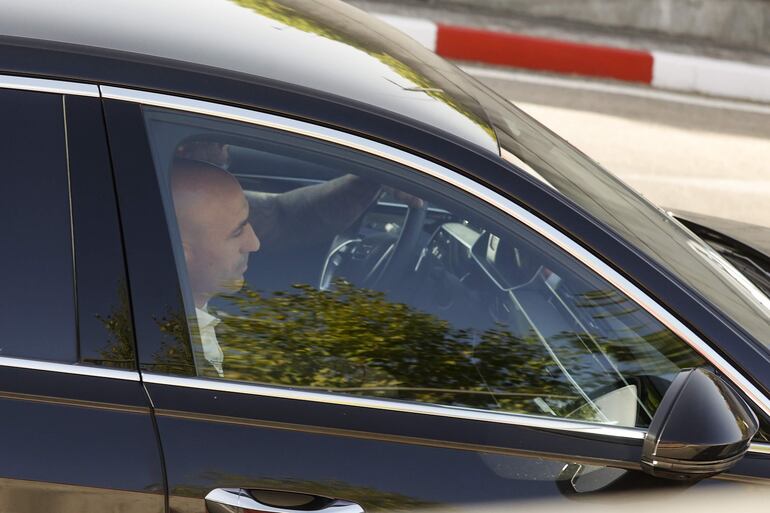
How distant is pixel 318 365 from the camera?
6.15ft

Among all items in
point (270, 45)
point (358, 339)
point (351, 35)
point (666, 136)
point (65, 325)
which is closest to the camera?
point (65, 325)

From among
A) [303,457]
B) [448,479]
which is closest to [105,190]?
[303,457]

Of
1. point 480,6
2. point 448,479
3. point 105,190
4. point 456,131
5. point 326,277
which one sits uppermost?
point 480,6

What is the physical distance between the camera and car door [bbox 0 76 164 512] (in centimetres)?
172

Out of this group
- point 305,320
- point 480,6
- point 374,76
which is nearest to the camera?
point 305,320

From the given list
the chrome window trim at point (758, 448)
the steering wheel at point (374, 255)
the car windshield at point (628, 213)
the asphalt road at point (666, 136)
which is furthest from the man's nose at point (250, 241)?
the asphalt road at point (666, 136)

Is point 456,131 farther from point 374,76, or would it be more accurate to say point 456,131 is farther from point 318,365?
point 318,365

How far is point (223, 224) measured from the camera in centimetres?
194

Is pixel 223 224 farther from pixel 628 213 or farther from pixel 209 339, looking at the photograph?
pixel 628 213

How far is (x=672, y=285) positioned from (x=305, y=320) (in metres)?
0.62

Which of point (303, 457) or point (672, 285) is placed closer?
point (303, 457)

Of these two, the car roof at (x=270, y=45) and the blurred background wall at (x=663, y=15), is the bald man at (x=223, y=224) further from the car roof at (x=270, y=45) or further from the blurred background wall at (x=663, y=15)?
the blurred background wall at (x=663, y=15)

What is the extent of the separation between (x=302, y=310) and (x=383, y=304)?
14cm

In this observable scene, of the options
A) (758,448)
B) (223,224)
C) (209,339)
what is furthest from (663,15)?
(209,339)
